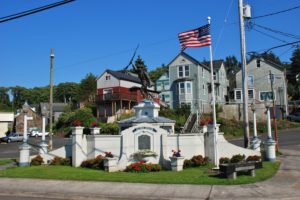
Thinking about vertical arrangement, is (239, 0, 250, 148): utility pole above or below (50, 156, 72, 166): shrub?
above

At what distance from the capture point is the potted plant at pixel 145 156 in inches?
744

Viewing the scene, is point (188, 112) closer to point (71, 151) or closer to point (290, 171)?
point (71, 151)

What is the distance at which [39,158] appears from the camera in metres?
20.6

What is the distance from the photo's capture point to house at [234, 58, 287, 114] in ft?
183

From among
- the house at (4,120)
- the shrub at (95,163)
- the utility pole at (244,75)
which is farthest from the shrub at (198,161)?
the house at (4,120)

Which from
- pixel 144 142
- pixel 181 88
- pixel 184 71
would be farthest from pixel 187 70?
pixel 144 142

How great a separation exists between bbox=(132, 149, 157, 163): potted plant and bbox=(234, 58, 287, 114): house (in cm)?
4012

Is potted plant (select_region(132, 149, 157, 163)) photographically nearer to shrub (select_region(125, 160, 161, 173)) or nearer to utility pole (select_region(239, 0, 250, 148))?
shrub (select_region(125, 160, 161, 173))

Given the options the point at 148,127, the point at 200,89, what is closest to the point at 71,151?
the point at 148,127

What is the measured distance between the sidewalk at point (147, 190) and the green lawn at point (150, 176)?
1.68 ft

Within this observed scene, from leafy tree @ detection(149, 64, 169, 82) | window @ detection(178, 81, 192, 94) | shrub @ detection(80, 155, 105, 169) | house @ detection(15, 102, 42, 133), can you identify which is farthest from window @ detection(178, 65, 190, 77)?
leafy tree @ detection(149, 64, 169, 82)

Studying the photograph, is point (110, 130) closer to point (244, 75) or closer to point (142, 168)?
point (244, 75)

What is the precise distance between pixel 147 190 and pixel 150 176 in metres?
2.82

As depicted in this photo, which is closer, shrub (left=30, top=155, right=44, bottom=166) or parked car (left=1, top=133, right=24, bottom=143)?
shrub (left=30, top=155, right=44, bottom=166)
